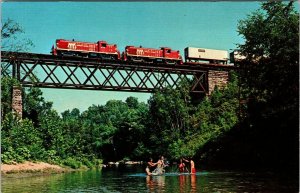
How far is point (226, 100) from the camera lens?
5250cm

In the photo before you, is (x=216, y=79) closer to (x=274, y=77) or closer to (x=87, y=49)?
(x=87, y=49)

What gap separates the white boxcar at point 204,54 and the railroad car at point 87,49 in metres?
10.2

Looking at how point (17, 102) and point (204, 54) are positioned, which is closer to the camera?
point (17, 102)

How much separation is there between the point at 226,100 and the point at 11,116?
2640 cm

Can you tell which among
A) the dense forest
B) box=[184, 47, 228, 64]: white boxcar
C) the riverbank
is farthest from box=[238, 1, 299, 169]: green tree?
box=[184, 47, 228, 64]: white boxcar

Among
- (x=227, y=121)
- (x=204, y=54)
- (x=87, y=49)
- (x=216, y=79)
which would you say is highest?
(x=204, y=54)

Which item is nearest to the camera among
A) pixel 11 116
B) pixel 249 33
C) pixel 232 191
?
pixel 232 191

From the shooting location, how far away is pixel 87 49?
45531 mm

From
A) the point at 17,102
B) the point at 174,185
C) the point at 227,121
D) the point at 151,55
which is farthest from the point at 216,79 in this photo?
the point at 174,185

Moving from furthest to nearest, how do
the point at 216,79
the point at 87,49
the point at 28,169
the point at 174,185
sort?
the point at 216,79 → the point at 87,49 → the point at 28,169 → the point at 174,185

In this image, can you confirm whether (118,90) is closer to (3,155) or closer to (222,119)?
(222,119)

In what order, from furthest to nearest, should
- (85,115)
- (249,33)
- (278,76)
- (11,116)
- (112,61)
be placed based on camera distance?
1. (85,115)
2. (112,61)
3. (11,116)
4. (249,33)
5. (278,76)

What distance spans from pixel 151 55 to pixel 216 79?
991 centimetres

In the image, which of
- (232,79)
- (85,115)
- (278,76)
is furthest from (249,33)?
(85,115)
